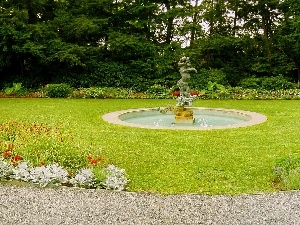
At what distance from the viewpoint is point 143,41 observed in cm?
2338

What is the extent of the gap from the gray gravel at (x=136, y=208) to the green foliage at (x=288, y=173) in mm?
399

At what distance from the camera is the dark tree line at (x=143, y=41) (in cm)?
2152

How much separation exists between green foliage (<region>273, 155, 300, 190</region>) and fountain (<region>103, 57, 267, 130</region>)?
469 cm

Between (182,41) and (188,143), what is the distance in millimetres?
15963

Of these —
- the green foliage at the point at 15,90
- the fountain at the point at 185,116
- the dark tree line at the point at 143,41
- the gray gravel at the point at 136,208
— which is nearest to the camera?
the gray gravel at the point at 136,208

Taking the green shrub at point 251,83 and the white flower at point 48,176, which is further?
the green shrub at point 251,83

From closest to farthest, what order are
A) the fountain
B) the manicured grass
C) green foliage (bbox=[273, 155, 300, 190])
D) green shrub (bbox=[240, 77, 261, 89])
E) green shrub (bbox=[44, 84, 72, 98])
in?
1. green foliage (bbox=[273, 155, 300, 190])
2. the manicured grass
3. the fountain
4. green shrub (bbox=[44, 84, 72, 98])
5. green shrub (bbox=[240, 77, 261, 89])

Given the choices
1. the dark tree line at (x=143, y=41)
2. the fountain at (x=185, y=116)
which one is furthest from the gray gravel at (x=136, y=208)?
the dark tree line at (x=143, y=41)

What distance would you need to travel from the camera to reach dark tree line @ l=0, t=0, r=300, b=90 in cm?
2152

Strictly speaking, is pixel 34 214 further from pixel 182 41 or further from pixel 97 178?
pixel 182 41

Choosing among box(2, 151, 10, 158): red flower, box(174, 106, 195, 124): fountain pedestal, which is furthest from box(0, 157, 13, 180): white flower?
box(174, 106, 195, 124): fountain pedestal

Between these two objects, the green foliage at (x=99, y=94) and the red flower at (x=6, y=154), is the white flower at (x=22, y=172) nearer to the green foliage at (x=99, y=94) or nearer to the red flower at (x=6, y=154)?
the red flower at (x=6, y=154)

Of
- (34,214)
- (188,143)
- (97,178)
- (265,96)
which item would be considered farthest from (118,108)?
(34,214)

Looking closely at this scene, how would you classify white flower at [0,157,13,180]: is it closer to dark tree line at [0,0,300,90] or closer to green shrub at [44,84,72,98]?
green shrub at [44,84,72,98]
